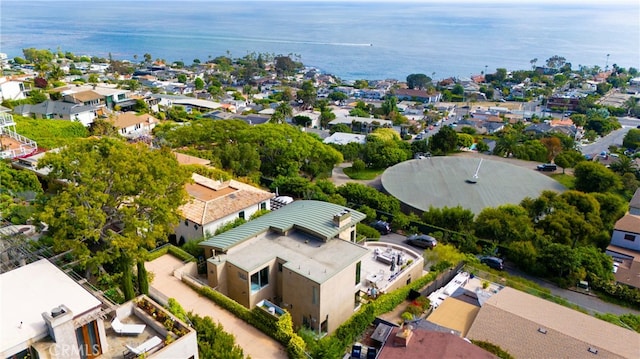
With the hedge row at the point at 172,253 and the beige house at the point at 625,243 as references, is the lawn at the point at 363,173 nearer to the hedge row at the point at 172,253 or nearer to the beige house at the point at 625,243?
the beige house at the point at 625,243

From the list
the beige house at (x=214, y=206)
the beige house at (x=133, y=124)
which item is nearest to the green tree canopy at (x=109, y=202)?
the beige house at (x=214, y=206)

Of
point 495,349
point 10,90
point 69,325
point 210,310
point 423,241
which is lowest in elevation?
point 423,241

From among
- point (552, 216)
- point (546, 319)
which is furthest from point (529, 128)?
point (546, 319)

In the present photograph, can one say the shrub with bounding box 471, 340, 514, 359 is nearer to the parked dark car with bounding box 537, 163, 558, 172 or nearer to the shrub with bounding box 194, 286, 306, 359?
the shrub with bounding box 194, 286, 306, 359

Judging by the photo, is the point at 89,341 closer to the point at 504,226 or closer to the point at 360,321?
the point at 360,321

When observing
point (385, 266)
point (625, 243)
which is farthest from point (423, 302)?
point (625, 243)
